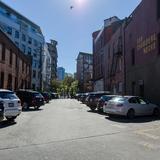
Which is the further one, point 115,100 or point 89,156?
point 115,100

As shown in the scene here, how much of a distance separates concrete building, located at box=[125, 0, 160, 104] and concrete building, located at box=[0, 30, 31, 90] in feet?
46.0

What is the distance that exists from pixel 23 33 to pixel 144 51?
2243 inches

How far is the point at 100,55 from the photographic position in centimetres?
6856

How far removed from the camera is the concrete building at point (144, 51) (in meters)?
28.5

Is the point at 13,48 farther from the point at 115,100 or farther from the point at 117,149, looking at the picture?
the point at 117,149

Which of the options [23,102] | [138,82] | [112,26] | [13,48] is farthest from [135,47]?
[112,26]

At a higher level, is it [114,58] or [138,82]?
[114,58]

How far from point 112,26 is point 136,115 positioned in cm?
4452

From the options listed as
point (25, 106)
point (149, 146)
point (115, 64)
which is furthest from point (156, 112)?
point (115, 64)

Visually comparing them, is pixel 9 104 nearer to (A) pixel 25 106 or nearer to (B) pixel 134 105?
(B) pixel 134 105

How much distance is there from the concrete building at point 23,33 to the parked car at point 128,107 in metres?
50.4

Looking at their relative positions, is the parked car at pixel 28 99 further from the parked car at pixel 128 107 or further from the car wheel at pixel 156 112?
the car wheel at pixel 156 112

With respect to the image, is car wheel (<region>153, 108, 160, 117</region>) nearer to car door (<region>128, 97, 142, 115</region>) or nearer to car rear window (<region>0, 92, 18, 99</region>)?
car door (<region>128, 97, 142, 115</region>)

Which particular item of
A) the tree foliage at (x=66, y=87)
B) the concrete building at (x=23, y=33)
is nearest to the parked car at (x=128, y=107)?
the concrete building at (x=23, y=33)
